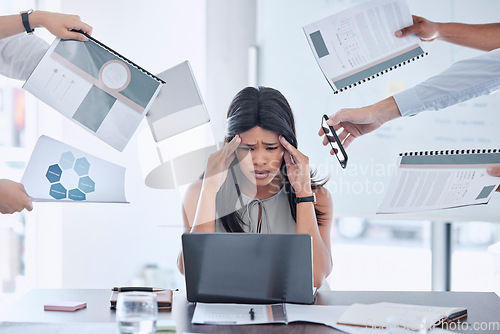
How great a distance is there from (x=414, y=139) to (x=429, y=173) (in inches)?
39.8

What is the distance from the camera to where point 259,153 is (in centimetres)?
189

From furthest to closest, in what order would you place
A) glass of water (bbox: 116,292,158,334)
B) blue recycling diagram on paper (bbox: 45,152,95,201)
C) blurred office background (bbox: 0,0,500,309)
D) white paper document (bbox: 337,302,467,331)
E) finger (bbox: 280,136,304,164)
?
blurred office background (bbox: 0,0,500,309)
finger (bbox: 280,136,304,164)
blue recycling diagram on paper (bbox: 45,152,95,201)
white paper document (bbox: 337,302,467,331)
glass of water (bbox: 116,292,158,334)

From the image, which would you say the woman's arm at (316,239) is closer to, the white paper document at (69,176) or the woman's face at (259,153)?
the woman's face at (259,153)

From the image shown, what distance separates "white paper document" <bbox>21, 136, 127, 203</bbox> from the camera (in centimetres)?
163

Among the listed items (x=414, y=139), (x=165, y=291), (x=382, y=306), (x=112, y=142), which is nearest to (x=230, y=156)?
(x=112, y=142)

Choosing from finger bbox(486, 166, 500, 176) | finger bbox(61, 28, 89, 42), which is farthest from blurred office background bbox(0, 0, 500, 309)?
finger bbox(61, 28, 89, 42)

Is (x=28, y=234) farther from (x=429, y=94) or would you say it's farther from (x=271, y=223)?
(x=429, y=94)

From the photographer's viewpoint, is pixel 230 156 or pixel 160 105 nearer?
pixel 230 156

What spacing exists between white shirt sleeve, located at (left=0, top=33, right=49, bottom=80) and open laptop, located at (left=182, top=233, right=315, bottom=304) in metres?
0.89

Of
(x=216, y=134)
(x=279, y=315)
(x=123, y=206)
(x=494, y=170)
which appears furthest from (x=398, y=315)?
(x=123, y=206)

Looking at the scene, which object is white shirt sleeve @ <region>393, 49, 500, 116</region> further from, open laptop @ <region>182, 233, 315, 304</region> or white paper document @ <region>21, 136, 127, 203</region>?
white paper document @ <region>21, 136, 127, 203</region>

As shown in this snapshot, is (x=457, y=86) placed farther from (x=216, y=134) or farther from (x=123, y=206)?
(x=123, y=206)

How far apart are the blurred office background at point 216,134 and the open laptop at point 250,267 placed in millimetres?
1228

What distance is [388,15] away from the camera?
70.4 inches
